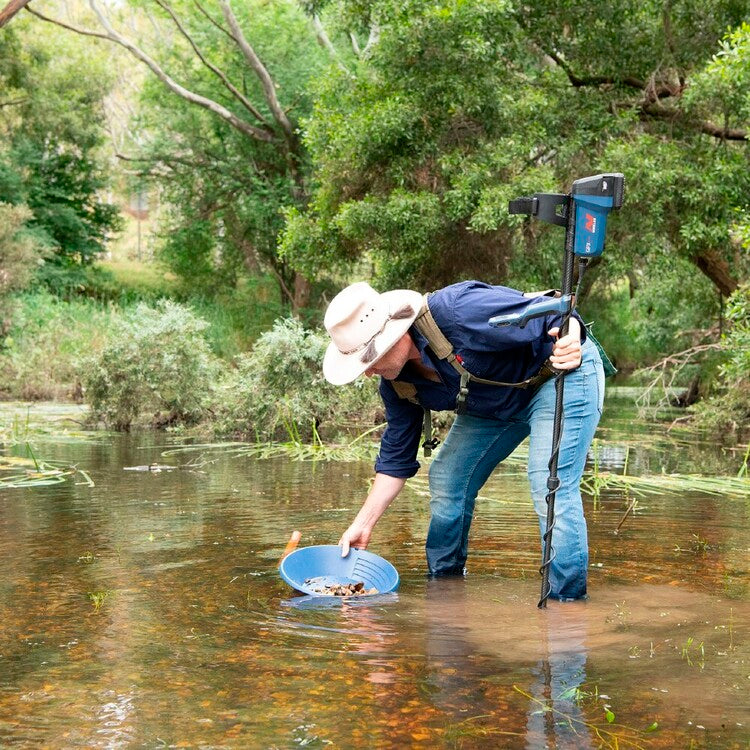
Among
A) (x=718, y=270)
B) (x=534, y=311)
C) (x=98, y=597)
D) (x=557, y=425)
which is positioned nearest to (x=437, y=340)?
(x=534, y=311)

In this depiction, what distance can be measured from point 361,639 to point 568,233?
6.03 ft

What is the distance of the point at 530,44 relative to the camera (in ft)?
56.5

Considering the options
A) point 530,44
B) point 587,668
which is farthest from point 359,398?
point 587,668

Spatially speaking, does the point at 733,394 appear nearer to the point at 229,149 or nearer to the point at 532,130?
the point at 532,130

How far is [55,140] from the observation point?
33.4 m

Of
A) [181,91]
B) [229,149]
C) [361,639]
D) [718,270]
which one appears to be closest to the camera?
[361,639]

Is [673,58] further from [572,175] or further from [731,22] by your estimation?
[572,175]

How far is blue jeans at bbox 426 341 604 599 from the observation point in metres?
4.71

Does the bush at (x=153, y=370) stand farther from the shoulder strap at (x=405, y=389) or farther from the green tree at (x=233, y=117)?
the green tree at (x=233, y=117)

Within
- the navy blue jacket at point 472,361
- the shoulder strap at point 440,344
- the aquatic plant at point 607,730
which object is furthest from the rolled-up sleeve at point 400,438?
the aquatic plant at point 607,730

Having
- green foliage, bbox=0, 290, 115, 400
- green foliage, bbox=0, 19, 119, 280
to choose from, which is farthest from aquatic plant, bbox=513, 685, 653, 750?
green foliage, bbox=0, 19, 119, 280

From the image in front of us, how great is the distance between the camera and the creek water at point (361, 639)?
3273 millimetres

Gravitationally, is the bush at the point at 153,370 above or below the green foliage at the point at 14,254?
below

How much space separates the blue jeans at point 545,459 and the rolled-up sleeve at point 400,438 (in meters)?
0.26
